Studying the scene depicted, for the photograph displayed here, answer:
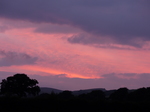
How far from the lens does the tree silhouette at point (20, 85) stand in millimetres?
51469

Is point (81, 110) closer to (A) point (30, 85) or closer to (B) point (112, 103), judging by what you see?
(B) point (112, 103)

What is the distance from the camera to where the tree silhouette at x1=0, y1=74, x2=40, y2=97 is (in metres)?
51.5

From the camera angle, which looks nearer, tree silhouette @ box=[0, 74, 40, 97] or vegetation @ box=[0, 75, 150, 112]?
vegetation @ box=[0, 75, 150, 112]

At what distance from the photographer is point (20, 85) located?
2041 inches

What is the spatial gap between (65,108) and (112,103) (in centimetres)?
598

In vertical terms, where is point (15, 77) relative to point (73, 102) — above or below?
above

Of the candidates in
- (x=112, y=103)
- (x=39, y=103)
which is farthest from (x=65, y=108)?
(x=112, y=103)

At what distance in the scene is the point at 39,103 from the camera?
3300 cm

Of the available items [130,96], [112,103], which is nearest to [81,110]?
[112,103]

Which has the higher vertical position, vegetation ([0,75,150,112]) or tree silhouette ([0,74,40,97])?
tree silhouette ([0,74,40,97])

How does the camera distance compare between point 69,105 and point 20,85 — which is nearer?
point 69,105

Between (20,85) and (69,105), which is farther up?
(20,85)

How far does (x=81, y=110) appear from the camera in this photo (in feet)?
107

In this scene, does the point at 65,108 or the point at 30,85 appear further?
the point at 30,85
